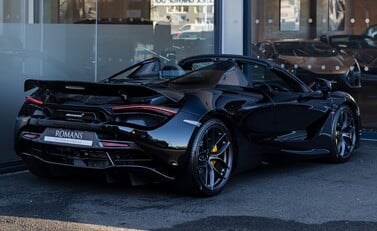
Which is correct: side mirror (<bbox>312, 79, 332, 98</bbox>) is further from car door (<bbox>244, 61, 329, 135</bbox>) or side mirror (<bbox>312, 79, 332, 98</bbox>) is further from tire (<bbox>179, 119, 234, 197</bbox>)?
tire (<bbox>179, 119, 234, 197</bbox>)

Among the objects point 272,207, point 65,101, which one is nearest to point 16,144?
point 65,101

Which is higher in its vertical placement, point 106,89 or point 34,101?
point 106,89

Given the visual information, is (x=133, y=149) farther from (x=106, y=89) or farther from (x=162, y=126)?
(x=106, y=89)

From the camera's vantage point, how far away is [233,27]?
36.3 feet

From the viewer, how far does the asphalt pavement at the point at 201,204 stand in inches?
217

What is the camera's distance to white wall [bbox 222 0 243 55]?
1104 centimetres

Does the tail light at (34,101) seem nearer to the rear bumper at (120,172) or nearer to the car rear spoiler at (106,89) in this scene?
the car rear spoiler at (106,89)

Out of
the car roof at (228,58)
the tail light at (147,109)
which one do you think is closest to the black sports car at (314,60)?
the car roof at (228,58)

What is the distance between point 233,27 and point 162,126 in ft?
17.6

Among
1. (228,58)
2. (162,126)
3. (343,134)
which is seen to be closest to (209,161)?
(162,126)

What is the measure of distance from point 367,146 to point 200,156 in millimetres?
4215

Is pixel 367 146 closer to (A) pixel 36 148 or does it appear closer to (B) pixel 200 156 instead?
(B) pixel 200 156

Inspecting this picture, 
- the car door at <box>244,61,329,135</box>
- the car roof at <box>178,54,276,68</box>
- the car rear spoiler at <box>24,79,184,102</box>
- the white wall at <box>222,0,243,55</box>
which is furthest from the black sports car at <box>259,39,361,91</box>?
the car rear spoiler at <box>24,79,184,102</box>

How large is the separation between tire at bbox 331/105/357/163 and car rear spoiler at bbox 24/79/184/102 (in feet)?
8.79
